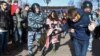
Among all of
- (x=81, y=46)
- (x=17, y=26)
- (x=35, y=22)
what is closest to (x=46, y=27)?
(x=35, y=22)

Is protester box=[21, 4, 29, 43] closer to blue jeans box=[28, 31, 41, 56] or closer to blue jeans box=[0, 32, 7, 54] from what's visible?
blue jeans box=[0, 32, 7, 54]

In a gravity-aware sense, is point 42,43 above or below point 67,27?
below

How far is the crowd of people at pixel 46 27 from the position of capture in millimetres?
8695

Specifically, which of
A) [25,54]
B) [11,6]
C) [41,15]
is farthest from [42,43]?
[11,6]

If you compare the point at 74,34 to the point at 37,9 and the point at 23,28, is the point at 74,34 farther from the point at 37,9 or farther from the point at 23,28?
the point at 23,28

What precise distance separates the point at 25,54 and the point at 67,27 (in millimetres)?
3768

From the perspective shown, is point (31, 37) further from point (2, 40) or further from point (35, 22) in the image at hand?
point (2, 40)

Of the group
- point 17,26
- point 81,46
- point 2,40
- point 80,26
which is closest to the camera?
point 80,26

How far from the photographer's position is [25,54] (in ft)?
40.5

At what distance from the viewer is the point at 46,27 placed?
12.0m

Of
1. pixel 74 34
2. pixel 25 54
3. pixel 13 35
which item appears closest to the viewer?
pixel 74 34

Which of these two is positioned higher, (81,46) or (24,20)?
(81,46)

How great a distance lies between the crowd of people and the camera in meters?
→ 8.70

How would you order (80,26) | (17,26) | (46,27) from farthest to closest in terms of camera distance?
(17,26), (46,27), (80,26)
